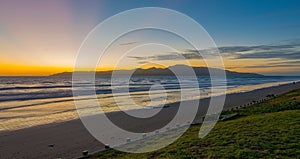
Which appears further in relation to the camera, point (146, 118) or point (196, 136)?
point (146, 118)

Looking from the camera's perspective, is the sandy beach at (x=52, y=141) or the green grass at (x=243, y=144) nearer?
the green grass at (x=243, y=144)

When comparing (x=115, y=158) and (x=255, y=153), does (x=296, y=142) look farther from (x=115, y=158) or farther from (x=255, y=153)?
(x=115, y=158)

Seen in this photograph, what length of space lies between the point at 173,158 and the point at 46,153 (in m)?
6.35

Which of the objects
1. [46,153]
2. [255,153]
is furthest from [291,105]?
[46,153]

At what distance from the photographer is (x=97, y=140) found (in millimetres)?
15000

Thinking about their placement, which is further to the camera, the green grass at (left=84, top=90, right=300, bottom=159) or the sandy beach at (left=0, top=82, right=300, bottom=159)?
the sandy beach at (left=0, top=82, right=300, bottom=159)

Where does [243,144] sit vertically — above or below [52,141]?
above

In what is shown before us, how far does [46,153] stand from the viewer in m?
12.7

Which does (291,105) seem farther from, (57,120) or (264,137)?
(57,120)

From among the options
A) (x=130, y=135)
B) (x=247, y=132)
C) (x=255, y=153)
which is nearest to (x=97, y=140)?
(x=130, y=135)

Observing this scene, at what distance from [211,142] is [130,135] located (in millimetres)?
6380

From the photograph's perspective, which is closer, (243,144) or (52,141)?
(243,144)

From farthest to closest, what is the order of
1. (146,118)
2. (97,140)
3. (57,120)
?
(146,118)
(57,120)
(97,140)

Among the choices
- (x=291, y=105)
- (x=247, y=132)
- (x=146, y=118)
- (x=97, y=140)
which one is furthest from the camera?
(x=146, y=118)
